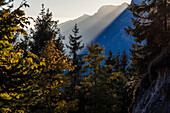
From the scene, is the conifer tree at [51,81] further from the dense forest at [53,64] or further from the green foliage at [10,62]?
the green foliage at [10,62]

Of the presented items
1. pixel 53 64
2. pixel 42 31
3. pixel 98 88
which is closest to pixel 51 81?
pixel 53 64

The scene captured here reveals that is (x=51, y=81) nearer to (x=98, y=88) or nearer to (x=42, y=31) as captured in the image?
(x=98, y=88)

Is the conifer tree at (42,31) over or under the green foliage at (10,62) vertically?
over

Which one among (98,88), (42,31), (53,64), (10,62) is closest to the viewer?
(10,62)

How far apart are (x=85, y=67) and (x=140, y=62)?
7.83 meters

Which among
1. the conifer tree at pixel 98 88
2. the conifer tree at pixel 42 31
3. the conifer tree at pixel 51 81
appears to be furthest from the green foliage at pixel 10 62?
the conifer tree at pixel 42 31

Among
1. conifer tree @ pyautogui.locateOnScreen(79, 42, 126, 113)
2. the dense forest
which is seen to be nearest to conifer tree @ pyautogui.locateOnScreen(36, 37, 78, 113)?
the dense forest

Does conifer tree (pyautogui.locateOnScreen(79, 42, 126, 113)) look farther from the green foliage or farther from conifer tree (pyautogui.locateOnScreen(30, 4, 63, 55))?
the green foliage

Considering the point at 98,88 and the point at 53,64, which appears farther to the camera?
the point at 98,88

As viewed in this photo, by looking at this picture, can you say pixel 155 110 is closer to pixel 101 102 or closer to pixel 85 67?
pixel 101 102

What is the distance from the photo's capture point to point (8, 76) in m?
5.02

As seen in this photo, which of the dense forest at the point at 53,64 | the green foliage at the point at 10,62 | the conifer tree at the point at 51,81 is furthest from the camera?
the conifer tree at the point at 51,81

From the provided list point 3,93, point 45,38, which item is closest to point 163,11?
point 3,93

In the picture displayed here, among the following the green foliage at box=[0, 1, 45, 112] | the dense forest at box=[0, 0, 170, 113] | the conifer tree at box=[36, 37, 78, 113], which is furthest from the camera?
the conifer tree at box=[36, 37, 78, 113]
